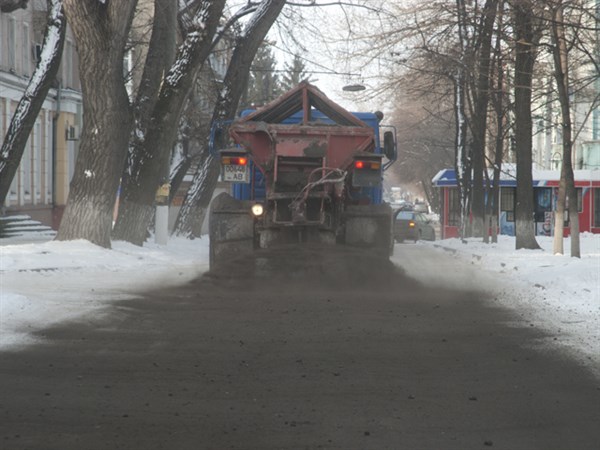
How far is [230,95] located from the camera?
29.1 m

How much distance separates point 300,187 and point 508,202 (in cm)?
3261

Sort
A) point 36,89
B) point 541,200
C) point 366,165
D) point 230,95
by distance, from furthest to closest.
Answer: point 541,200, point 230,95, point 36,89, point 366,165

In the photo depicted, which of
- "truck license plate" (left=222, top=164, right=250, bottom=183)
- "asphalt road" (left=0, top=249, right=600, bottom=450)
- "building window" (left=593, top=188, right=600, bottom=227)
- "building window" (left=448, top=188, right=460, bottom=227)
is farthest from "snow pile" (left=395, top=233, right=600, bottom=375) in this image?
"building window" (left=593, top=188, right=600, bottom=227)

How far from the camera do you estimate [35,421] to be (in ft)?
20.3

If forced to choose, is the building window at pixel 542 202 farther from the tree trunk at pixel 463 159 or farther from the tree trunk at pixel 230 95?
the tree trunk at pixel 230 95

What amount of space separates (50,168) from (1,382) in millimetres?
34831

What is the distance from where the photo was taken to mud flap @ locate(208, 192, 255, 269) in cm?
1558

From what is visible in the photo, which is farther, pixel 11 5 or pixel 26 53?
pixel 26 53

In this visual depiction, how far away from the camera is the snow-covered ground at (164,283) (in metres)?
10.5

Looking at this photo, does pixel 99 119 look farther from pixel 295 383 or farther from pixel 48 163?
pixel 48 163

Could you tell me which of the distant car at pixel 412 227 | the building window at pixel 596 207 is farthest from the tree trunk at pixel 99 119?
the building window at pixel 596 207

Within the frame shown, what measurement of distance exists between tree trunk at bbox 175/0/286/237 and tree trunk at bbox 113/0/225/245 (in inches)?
155

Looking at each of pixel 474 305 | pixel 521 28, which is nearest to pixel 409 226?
pixel 521 28

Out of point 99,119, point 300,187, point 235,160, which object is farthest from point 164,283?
point 99,119
